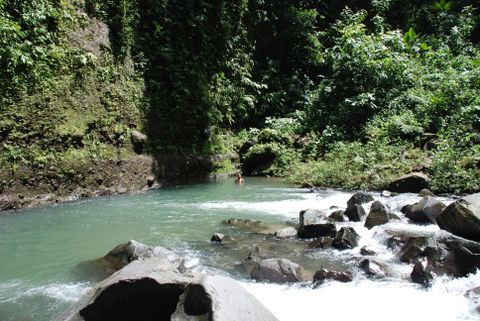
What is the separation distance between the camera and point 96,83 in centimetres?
1283

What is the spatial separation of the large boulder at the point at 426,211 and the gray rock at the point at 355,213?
0.90 metres

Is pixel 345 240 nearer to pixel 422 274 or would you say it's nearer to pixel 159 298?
pixel 422 274

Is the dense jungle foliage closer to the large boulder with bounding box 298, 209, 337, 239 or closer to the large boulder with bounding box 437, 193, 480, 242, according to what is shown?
the large boulder with bounding box 437, 193, 480, 242

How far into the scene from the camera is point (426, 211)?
796 cm

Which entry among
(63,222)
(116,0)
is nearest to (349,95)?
(116,0)

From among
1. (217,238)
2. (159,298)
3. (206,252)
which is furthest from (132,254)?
(159,298)

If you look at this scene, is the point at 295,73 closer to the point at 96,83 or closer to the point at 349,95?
the point at 349,95

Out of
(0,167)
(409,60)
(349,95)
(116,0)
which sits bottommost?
(0,167)

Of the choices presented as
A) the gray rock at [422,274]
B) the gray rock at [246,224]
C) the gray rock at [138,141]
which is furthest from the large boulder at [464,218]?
the gray rock at [138,141]

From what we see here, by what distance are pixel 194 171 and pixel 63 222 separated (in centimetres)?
681

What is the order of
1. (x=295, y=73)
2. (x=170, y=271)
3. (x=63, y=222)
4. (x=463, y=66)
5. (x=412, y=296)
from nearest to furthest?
(x=170, y=271), (x=412, y=296), (x=63, y=222), (x=463, y=66), (x=295, y=73)

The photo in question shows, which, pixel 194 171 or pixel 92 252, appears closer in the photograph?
pixel 92 252

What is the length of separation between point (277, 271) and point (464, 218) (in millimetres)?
3045

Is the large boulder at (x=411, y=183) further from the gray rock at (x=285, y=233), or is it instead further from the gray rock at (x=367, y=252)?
the gray rock at (x=367, y=252)
